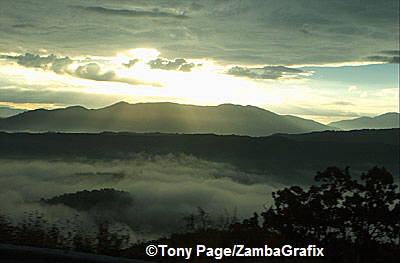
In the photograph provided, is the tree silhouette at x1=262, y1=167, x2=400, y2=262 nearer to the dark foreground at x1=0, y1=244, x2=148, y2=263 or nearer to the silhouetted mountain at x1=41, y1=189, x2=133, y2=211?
the dark foreground at x1=0, y1=244, x2=148, y2=263

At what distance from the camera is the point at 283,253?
26.4 ft

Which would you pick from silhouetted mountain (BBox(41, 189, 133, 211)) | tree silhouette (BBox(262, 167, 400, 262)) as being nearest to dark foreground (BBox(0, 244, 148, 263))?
tree silhouette (BBox(262, 167, 400, 262))

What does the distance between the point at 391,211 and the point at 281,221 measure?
13.2 ft

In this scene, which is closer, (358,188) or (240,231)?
(240,231)

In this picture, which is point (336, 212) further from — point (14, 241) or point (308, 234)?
point (14, 241)

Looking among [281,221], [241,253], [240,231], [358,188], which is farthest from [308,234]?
[241,253]

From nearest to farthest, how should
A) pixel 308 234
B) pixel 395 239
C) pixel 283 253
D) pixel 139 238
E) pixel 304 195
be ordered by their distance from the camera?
pixel 283 253 < pixel 139 238 < pixel 395 239 < pixel 308 234 < pixel 304 195

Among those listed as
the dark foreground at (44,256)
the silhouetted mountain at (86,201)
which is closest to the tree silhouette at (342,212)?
the dark foreground at (44,256)

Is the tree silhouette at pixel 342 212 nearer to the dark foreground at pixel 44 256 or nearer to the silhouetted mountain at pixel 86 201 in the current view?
the dark foreground at pixel 44 256

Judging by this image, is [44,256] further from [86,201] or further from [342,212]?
[86,201]

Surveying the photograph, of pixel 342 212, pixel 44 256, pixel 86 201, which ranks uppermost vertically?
pixel 44 256

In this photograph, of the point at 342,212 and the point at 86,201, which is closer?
the point at 342,212

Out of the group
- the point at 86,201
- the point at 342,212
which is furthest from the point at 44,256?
the point at 86,201

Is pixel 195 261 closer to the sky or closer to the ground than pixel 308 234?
closer to the sky
